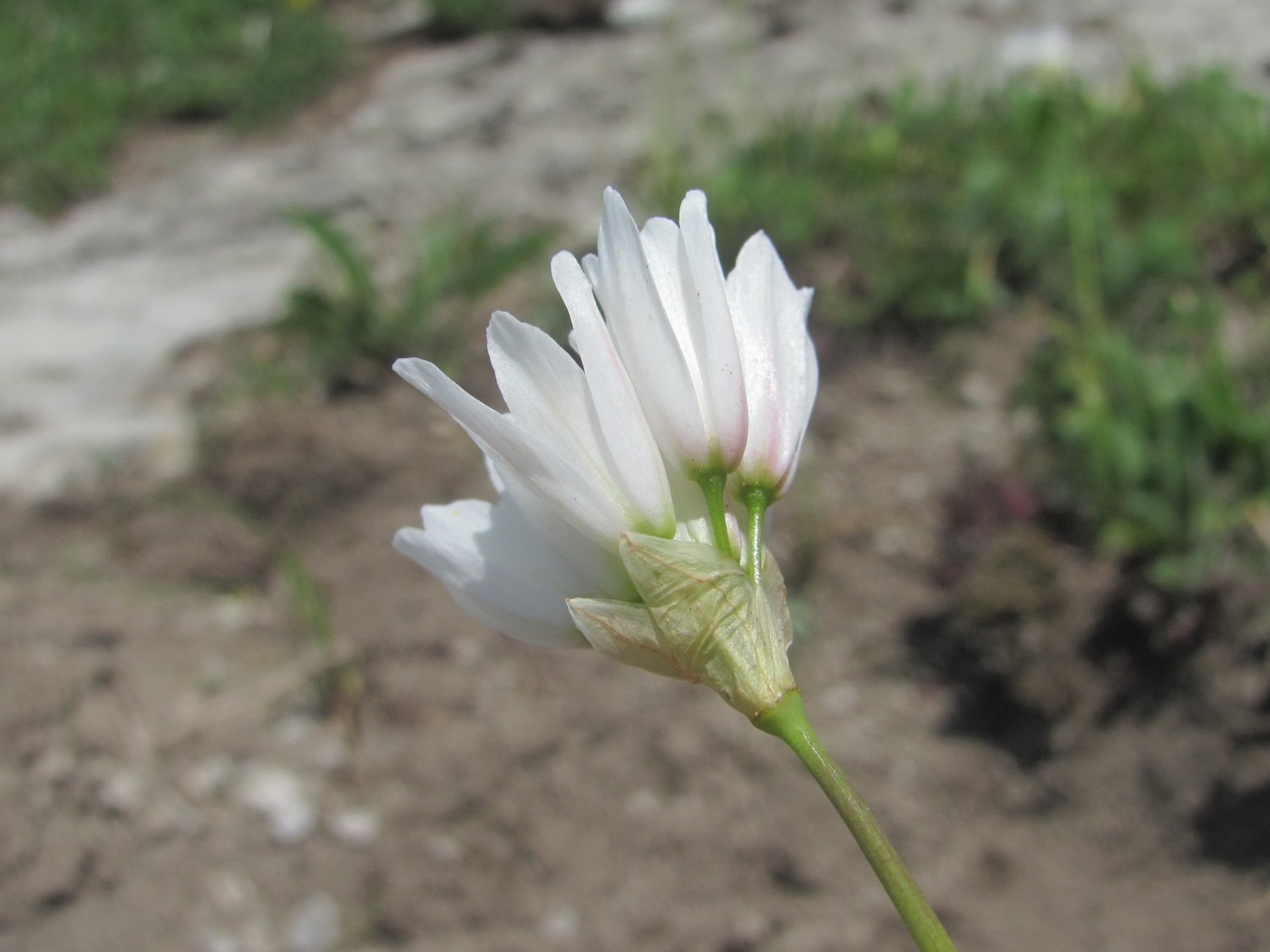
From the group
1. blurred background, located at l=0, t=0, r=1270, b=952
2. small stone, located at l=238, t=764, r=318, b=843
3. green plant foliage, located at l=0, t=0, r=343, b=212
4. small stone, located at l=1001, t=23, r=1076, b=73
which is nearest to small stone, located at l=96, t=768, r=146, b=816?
blurred background, located at l=0, t=0, r=1270, b=952

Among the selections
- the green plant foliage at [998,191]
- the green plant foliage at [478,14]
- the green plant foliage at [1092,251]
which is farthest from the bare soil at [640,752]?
the green plant foliage at [478,14]

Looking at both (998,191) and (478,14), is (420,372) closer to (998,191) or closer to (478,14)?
(998,191)

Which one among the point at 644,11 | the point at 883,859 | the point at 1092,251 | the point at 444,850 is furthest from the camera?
the point at 644,11

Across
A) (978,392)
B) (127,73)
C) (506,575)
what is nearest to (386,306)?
(978,392)

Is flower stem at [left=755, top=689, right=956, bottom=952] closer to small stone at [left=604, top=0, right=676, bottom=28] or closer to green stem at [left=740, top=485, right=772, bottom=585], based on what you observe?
green stem at [left=740, top=485, right=772, bottom=585]

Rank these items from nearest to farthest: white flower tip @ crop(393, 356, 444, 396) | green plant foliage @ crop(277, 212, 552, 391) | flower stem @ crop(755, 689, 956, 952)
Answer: flower stem @ crop(755, 689, 956, 952), white flower tip @ crop(393, 356, 444, 396), green plant foliage @ crop(277, 212, 552, 391)

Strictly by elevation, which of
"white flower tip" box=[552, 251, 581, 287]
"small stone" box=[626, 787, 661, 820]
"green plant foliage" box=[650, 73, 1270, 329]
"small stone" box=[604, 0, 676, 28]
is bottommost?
"small stone" box=[626, 787, 661, 820]

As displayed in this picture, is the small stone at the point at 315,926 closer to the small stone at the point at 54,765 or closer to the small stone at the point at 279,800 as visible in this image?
the small stone at the point at 279,800
